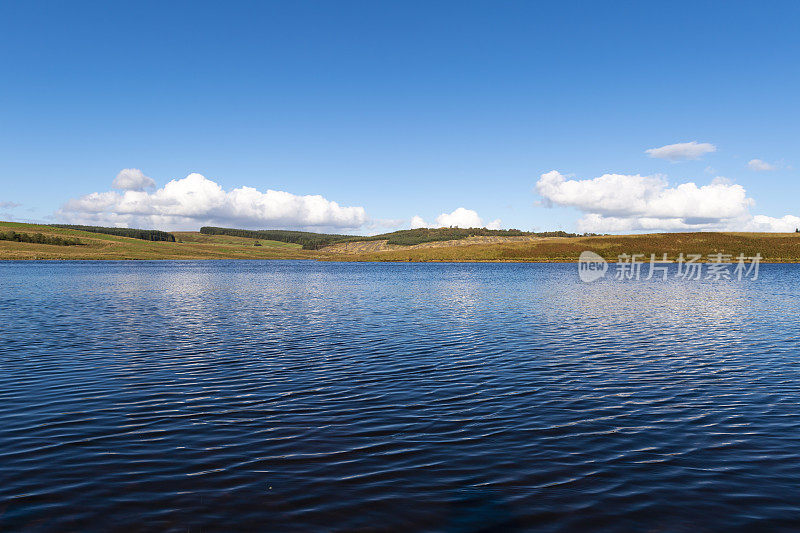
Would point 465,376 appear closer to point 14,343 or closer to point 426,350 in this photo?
point 426,350

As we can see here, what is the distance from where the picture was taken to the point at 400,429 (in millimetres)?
15367

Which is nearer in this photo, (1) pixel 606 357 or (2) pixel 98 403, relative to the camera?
(2) pixel 98 403

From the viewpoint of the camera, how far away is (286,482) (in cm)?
1173

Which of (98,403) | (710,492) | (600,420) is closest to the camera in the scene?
(710,492)

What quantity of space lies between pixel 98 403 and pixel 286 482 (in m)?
10.2

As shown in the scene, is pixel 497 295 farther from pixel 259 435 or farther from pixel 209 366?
pixel 259 435

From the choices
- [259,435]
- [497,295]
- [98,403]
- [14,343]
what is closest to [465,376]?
[259,435]

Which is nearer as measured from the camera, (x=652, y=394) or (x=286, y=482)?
(x=286, y=482)

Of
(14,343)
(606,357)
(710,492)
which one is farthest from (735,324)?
(14,343)

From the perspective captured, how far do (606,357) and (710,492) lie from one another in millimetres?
14949

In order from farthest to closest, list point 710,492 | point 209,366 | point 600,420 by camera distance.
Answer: point 209,366
point 600,420
point 710,492

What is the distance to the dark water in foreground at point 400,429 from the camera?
10547mm

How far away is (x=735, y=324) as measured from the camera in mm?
37531

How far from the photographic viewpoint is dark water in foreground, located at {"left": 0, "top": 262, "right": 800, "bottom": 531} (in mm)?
10547
